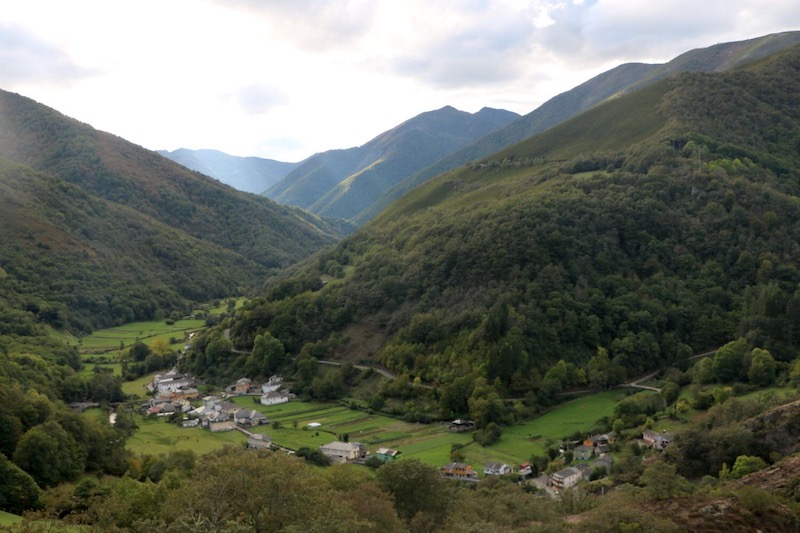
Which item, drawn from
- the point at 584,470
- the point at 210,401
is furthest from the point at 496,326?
the point at 210,401

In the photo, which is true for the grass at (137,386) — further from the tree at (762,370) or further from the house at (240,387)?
the tree at (762,370)

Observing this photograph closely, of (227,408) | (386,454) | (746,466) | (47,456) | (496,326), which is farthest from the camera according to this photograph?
(496,326)

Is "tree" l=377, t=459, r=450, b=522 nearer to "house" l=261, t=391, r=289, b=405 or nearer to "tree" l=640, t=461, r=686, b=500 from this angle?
"tree" l=640, t=461, r=686, b=500

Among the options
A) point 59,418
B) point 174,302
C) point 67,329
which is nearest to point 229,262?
point 174,302

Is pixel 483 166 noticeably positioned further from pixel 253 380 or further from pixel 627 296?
pixel 253 380

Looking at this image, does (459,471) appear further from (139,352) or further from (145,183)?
(145,183)

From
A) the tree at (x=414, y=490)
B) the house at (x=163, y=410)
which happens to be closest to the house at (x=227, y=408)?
the house at (x=163, y=410)
